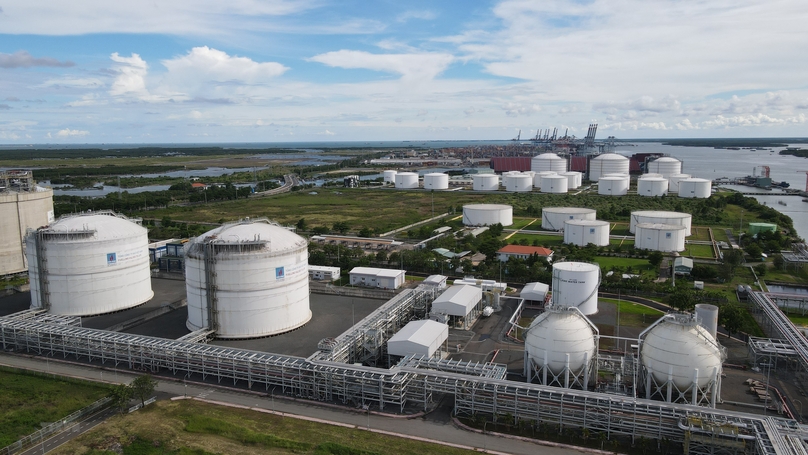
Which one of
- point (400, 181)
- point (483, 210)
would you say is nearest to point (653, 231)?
point (483, 210)

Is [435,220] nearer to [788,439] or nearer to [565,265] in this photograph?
[565,265]

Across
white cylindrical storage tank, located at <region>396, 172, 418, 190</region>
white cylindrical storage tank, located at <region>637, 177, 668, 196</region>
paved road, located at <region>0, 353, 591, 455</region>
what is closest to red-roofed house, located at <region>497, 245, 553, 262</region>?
paved road, located at <region>0, 353, 591, 455</region>

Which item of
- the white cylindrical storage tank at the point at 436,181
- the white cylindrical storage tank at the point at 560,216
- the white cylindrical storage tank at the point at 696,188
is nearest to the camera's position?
the white cylindrical storage tank at the point at 560,216

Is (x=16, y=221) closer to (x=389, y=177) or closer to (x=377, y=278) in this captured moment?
(x=377, y=278)

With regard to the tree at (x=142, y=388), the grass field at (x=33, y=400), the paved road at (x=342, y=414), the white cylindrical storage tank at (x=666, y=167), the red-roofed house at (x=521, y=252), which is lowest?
the paved road at (x=342, y=414)

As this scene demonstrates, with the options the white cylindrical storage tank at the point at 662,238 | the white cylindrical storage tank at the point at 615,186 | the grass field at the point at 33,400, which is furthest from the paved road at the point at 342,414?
the white cylindrical storage tank at the point at 615,186

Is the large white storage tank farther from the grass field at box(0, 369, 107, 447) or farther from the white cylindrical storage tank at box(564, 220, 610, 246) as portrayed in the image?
the white cylindrical storage tank at box(564, 220, 610, 246)

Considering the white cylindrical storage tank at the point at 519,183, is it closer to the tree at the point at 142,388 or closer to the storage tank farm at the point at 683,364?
the storage tank farm at the point at 683,364
